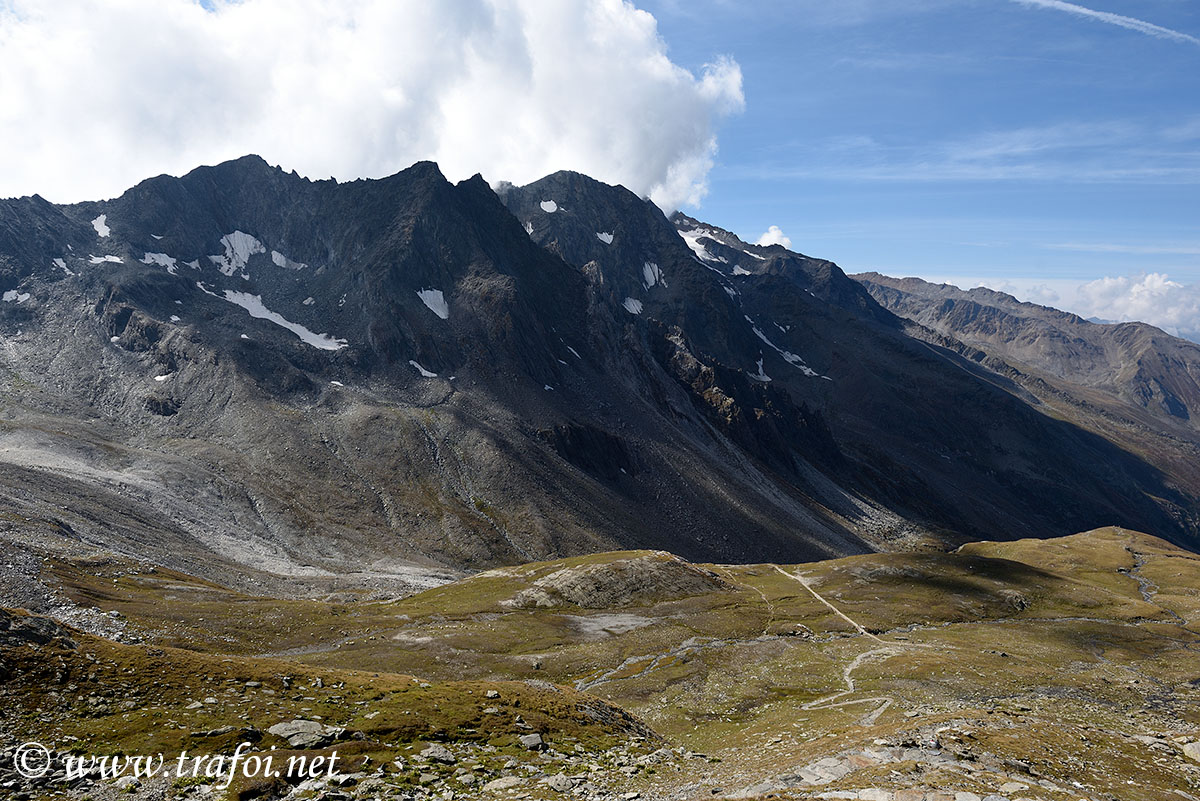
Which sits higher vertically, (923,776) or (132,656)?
(132,656)

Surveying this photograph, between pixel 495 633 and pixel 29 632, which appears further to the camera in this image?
pixel 495 633

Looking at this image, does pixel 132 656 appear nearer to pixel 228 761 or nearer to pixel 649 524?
pixel 228 761

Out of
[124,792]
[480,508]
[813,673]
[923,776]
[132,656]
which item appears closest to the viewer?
[124,792]

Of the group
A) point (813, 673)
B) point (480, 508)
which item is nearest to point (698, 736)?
point (813, 673)

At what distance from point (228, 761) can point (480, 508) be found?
499 feet

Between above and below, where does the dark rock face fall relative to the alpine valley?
above

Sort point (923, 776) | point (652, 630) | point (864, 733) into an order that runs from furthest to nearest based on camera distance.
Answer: point (652, 630) < point (864, 733) < point (923, 776)

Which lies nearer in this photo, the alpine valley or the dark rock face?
the dark rock face

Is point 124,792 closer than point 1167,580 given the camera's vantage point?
Yes

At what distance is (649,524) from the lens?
193250 mm

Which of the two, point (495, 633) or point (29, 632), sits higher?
point (29, 632)

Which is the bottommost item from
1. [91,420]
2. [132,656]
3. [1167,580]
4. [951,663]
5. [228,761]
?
[1167,580]

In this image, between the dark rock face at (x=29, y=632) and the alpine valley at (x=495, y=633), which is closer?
the dark rock face at (x=29, y=632)

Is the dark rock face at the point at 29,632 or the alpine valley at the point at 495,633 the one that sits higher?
the dark rock face at the point at 29,632
